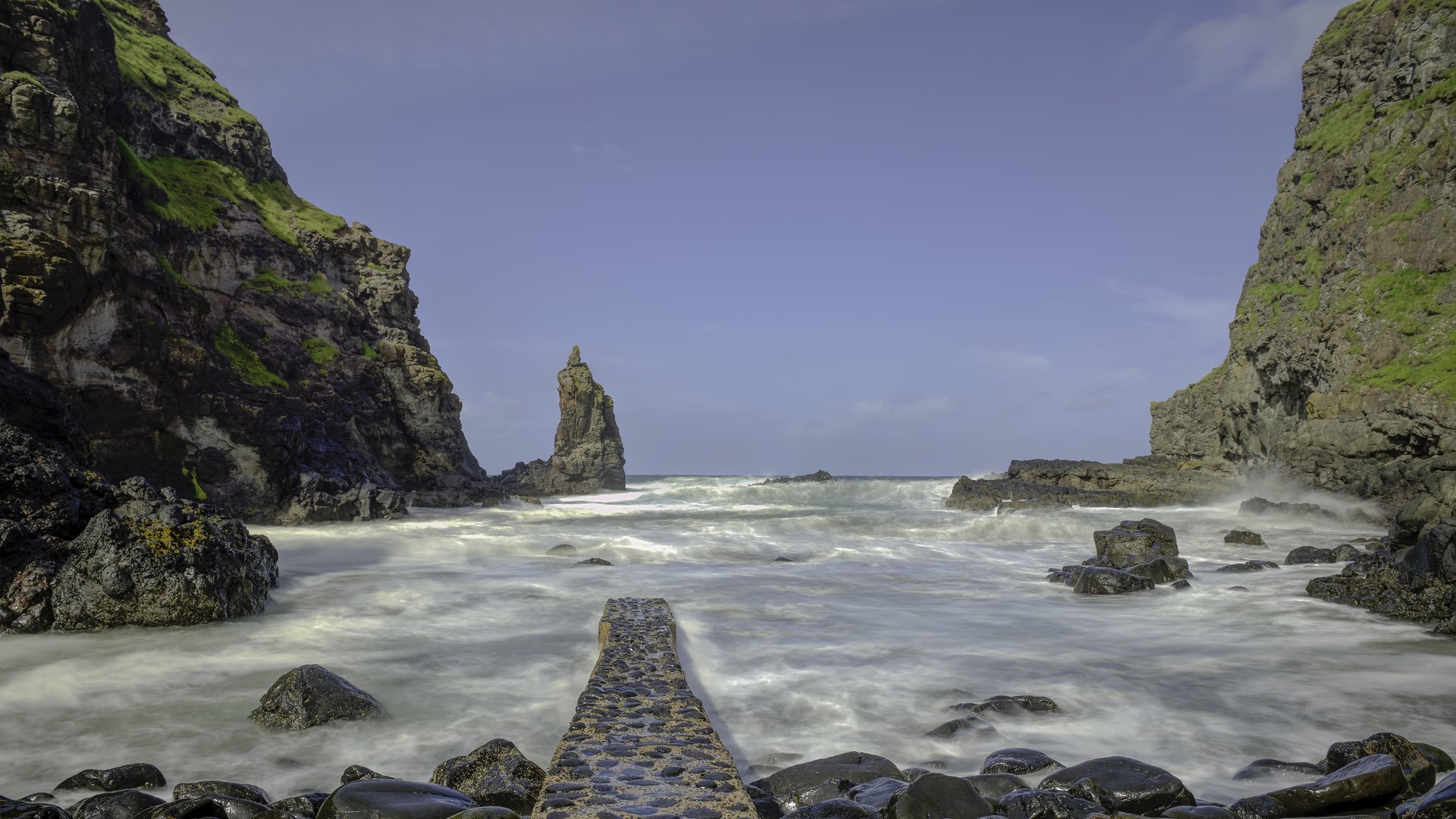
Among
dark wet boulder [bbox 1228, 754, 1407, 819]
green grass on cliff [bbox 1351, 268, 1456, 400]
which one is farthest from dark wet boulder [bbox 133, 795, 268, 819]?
green grass on cliff [bbox 1351, 268, 1456, 400]

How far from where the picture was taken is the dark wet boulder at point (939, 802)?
4867mm

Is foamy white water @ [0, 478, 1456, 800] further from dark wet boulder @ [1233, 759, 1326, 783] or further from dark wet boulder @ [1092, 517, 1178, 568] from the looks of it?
dark wet boulder @ [1092, 517, 1178, 568]

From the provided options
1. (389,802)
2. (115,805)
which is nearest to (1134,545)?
(389,802)

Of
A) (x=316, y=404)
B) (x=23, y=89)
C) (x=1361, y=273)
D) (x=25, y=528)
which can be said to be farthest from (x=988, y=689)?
(x=1361, y=273)

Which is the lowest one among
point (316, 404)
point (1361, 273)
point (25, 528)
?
point (25, 528)

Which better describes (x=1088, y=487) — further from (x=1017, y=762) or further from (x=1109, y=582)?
(x=1017, y=762)

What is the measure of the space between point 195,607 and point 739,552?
47.8ft

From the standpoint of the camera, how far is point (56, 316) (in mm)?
21609

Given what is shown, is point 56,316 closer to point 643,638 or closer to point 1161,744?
point 643,638

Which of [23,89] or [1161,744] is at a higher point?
[23,89]

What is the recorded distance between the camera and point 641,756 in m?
5.59

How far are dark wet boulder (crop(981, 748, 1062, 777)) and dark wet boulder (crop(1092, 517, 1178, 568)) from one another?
43.0 feet

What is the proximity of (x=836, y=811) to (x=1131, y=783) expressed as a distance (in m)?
2.29

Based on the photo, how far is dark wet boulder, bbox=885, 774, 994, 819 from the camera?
487cm
